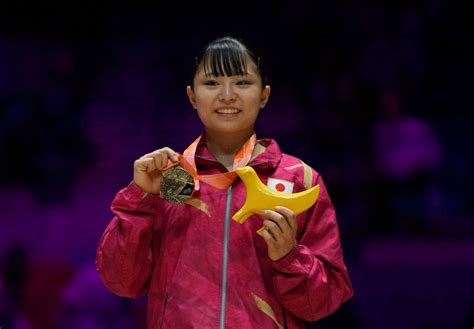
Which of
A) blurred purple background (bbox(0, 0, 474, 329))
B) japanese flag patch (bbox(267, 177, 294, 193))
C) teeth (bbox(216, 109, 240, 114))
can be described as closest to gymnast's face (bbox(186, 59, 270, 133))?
teeth (bbox(216, 109, 240, 114))

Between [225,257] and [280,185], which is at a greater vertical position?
[280,185]

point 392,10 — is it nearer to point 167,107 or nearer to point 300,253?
point 167,107

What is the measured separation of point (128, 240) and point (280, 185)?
1.06ft

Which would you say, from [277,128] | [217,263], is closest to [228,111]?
[217,263]

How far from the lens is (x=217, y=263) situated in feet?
5.15

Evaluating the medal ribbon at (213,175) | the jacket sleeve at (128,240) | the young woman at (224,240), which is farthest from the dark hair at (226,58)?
the jacket sleeve at (128,240)

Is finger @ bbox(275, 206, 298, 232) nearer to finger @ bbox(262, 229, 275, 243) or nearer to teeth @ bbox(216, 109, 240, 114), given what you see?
finger @ bbox(262, 229, 275, 243)

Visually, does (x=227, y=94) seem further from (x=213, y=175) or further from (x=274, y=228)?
(x=274, y=228)

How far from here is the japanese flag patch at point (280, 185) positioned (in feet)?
5.37

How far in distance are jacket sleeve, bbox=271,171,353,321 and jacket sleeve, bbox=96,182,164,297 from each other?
267 millimetres

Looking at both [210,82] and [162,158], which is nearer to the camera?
[162,158]

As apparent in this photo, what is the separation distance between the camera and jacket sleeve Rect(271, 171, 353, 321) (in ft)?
5.03

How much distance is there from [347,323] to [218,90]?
1230 millimetres

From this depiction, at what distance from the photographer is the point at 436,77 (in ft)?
9.07
